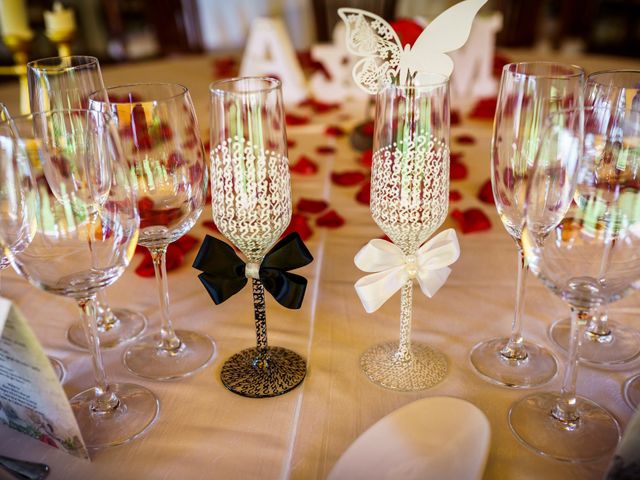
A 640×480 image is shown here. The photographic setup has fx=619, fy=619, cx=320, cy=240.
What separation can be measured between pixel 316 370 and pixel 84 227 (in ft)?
1.12

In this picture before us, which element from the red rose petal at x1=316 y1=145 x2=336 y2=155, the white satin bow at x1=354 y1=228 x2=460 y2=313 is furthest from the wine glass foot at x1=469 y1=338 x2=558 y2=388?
the red rose petal at x1=316 y1=145 x2=336 y2=155

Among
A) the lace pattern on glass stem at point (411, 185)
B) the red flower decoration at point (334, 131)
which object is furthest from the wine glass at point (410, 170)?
the red flower decoration at point (334, 131)

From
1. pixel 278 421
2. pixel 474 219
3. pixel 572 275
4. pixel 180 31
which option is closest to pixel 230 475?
pixel 278 421

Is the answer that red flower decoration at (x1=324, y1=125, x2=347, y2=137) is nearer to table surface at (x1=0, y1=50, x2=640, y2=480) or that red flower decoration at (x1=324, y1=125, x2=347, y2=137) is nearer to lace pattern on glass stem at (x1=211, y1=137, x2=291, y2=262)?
table surface at (x1=0, y1=50, x2=640, y2=480)

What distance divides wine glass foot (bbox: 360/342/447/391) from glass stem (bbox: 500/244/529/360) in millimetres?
94

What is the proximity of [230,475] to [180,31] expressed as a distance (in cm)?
276

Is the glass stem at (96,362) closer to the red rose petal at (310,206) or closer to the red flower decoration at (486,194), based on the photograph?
the red rose petal at (310,206)

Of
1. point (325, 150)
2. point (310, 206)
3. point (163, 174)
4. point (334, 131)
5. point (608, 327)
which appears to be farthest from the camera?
point (334, 131)

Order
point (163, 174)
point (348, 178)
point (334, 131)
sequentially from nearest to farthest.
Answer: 1. point (163, 174)
2. point (348, 178)
3. point (334, 131)

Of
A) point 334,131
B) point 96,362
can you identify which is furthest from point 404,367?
point 334,131

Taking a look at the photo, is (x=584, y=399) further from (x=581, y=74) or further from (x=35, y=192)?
(x=35, y=192)

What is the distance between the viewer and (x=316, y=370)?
0.82m

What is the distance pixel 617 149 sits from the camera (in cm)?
77

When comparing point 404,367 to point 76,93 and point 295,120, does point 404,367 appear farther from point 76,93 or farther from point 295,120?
point 295,120
